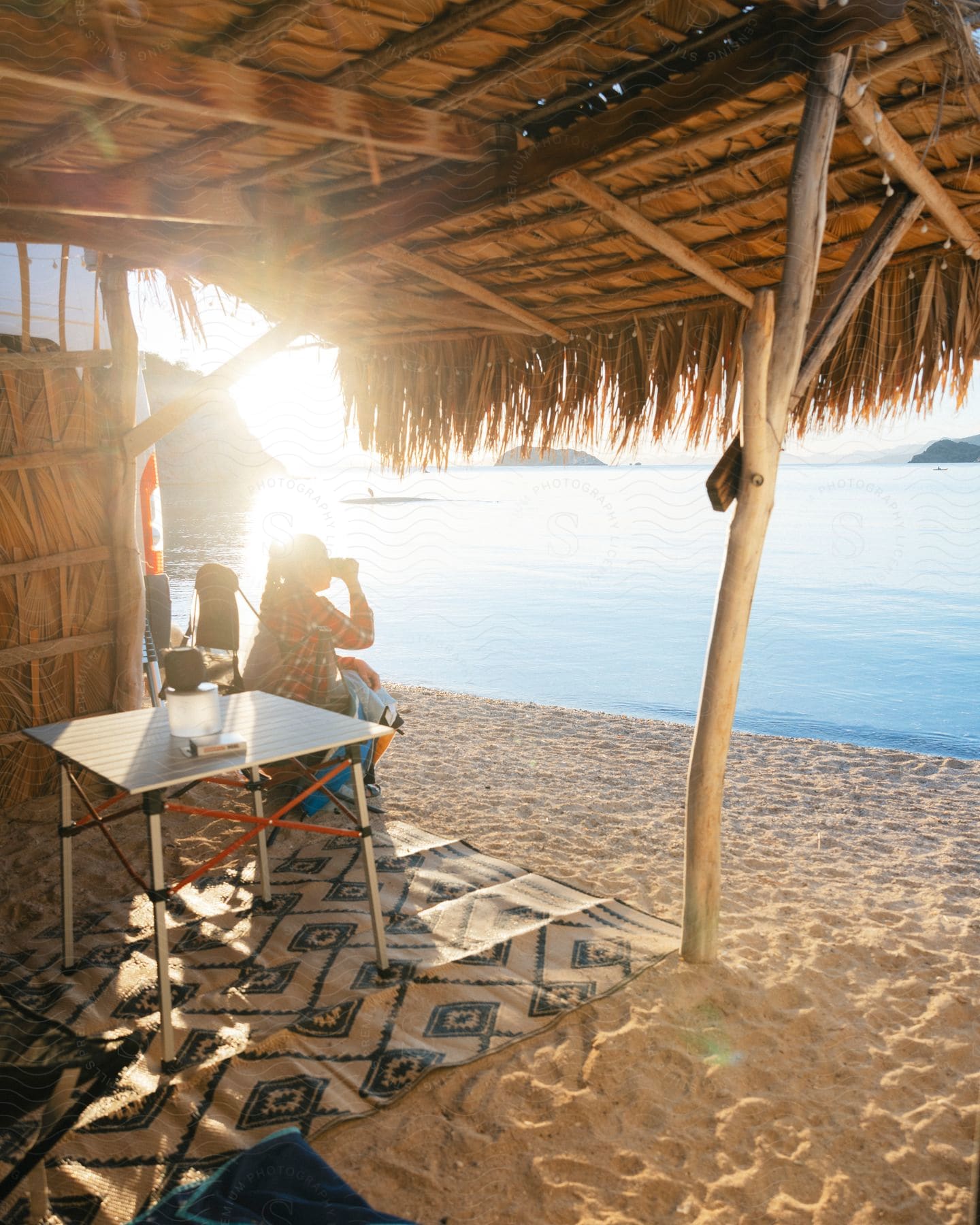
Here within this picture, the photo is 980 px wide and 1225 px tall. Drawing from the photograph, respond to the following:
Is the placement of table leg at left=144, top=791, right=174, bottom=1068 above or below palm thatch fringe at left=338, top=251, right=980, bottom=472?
below

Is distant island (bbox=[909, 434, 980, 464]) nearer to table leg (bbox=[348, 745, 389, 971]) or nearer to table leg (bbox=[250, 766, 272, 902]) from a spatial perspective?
table leg (bbox=[250, 766, 272, 902])

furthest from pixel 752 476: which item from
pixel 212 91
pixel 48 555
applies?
pixel 48 555

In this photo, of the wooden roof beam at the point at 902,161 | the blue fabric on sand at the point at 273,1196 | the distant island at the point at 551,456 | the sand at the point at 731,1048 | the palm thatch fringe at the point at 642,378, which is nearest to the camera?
the blue fabric on sand at the point at 273,1196

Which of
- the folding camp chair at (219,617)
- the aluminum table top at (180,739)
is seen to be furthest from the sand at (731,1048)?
the folding camp chair at (219,617)

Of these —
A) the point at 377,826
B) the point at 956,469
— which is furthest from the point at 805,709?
the point at 956,469

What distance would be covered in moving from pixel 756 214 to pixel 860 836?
2632mm

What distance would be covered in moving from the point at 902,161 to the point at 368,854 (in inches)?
95.6

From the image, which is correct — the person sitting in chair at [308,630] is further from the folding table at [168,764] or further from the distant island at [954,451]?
the distant island at [954,451]

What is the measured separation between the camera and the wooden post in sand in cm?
225

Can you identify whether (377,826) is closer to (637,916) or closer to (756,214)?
(637,916)

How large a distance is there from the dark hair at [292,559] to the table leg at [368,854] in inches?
51.5

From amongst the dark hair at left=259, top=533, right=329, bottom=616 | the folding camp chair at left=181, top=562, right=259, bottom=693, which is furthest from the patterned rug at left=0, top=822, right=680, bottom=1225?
the folding camp chair at left=181, top=562, right=259, bottom=693

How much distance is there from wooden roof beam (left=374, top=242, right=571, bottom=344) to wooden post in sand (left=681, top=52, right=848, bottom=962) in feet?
5.11

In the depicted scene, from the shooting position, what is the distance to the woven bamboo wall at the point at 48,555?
3732mm
